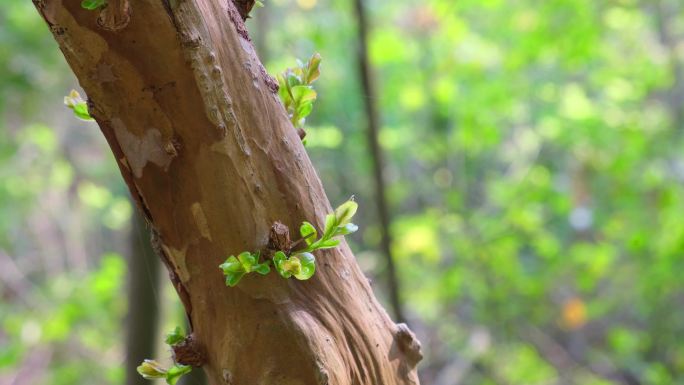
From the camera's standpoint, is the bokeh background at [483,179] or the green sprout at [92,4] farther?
the bokeh background at [483,179]

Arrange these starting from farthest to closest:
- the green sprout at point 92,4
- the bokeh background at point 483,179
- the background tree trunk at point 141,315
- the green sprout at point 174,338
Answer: the bokeh background at point 483,179, the background tree trunk at point 141,315, the green sprout at point 174,338, the green sprout at point 92,4

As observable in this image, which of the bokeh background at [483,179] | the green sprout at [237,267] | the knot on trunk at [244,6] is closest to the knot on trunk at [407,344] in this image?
the green sprout at [237,267]

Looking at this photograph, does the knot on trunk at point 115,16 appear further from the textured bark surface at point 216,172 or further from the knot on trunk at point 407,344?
the knot on trunk at point 407,344

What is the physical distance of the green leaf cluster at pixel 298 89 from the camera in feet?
1.79

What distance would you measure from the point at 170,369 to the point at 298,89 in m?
0.25

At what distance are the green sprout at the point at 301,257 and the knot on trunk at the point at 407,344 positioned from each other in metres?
0.12

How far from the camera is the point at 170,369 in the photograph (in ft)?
1.66

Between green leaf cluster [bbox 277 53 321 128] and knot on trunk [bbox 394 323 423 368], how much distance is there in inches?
8.0

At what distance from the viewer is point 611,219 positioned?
291cm

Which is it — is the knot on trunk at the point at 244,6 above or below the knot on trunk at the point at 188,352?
above

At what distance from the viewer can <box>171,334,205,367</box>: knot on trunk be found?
0.50 m

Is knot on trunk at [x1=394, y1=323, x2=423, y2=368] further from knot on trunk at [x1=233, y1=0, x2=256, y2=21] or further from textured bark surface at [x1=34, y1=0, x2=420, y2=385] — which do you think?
knot on trunk at [x1=233, y1=0, x2=256, y2=21]

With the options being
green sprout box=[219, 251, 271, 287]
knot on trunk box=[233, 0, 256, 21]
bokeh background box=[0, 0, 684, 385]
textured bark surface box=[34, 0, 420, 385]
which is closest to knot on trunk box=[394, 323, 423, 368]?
textured bark surface box=[34, 0, 420, 385]

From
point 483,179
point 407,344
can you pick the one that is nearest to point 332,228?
point 407,344
